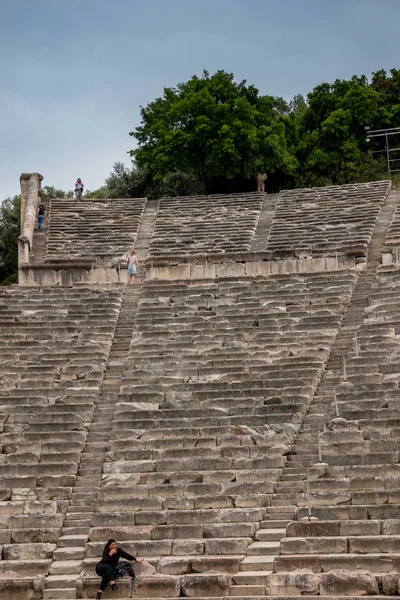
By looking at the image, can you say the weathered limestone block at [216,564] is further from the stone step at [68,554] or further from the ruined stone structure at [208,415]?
the stone step at [68,554]

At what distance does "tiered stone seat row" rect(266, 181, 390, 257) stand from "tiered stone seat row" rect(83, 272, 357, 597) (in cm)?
268

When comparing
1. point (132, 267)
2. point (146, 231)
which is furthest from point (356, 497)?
point (146, 231)

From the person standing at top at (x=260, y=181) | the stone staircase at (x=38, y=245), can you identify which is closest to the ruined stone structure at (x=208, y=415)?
the stone staircase at (x=38, y=245)

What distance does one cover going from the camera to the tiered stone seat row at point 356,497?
1502 cm

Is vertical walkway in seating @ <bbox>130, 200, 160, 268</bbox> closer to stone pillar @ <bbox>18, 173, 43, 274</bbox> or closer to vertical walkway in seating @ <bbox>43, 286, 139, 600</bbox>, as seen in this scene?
stone pillar @ <bbox>18, 173, 43, 274</bbox>

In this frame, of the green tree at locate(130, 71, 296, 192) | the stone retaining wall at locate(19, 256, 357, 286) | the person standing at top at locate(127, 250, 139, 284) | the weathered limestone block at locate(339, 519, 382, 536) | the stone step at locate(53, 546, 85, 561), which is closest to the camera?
the weathered limestone block at locate(339, 519, 382, 536)

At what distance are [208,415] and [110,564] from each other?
493cm

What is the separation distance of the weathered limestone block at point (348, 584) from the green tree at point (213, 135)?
79.1 ft

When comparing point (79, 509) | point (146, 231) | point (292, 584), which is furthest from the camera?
point (146, 231)

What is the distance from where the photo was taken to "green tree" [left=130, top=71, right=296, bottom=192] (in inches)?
1503

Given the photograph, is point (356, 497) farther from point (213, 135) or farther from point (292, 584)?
point (213, 135)

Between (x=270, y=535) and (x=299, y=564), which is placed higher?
(x=270, y=535)

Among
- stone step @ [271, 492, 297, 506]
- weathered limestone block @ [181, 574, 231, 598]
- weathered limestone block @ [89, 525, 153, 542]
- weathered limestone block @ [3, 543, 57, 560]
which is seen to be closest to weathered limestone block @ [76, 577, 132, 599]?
weathered limestone block @ [181, 574, 231, 598]

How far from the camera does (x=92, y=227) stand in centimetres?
3356
